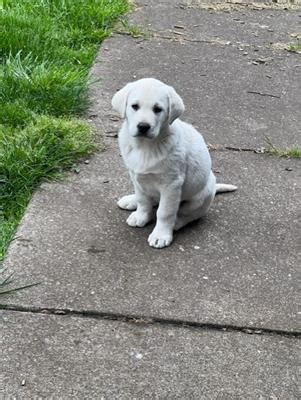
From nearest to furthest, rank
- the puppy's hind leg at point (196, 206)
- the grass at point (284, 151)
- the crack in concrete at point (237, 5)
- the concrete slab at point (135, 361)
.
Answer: the concrete slab at point (135, 361)
the puppy's hind leg at point (196, 206)
the grass at point (284, 151)
the crack in concrete at point (237, 5)

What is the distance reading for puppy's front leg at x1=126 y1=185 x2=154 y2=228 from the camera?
13.0ft

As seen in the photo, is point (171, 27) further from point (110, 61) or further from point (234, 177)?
point (234, 177)

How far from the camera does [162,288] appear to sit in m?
3.52

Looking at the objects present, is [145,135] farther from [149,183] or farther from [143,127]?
[149,183]

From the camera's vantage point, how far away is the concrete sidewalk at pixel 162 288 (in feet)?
9.82

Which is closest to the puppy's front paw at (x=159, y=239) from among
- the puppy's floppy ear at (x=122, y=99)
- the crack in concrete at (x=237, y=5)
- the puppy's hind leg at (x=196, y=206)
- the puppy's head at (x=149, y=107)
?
the puppy's hind leg at (x=196, y=206)

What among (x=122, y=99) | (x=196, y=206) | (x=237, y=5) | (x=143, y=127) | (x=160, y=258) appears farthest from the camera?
(x=237, y=5)

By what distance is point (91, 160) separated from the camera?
465cm

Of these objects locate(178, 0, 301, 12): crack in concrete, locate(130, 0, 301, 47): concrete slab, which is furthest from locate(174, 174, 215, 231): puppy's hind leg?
locate(178, 0, 301, 12): crack in concrete

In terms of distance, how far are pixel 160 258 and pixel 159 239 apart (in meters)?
0.12

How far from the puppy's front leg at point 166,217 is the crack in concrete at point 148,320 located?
0.58 m

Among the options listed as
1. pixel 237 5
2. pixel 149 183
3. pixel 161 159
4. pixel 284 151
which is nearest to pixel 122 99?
pixel 161 159

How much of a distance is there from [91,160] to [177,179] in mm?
1067

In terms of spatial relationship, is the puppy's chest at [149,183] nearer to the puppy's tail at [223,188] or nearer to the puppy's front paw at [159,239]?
the puppy's front paw at [159,239]
